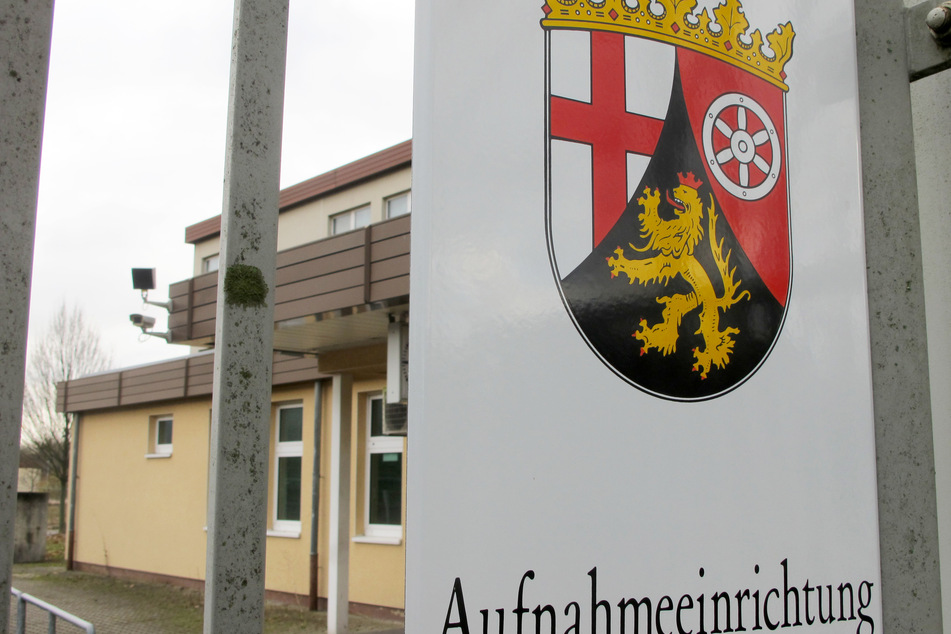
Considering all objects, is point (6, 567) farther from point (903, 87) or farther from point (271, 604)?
point (271, 604)

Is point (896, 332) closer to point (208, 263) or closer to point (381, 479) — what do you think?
point (381, 479)

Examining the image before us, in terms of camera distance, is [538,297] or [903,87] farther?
[903,87]

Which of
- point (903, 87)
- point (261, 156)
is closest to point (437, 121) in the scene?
point (261, 156)

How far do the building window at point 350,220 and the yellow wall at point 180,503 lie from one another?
4.39m

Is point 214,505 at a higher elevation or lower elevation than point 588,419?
lower

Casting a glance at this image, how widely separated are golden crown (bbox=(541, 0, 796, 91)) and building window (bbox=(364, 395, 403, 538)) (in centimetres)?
863

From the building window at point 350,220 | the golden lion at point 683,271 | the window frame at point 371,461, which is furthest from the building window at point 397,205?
the golden lion at point 683,271

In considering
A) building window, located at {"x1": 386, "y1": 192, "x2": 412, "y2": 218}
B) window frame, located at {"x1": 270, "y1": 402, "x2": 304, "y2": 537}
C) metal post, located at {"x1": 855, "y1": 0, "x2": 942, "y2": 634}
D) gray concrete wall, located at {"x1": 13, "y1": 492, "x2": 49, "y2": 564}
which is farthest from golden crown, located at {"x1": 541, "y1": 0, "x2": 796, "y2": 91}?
gray concrete wall, located at {"x1": 13, "y1": 492, "x2": 49, "y2": 564}

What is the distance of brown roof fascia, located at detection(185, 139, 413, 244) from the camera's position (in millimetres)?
14781

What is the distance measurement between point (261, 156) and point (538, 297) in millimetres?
507

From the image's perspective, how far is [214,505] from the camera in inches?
53.1

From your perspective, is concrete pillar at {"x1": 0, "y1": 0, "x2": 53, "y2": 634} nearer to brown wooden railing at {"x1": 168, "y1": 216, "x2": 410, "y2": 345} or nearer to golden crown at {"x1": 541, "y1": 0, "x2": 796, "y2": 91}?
golden crown at {"x1": 541, "y1": 0, "x2": 796, "y2": 91}

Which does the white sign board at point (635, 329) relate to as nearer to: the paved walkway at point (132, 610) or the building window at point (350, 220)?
the paved walkway at point (132, 610)

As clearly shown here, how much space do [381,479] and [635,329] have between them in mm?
9261
